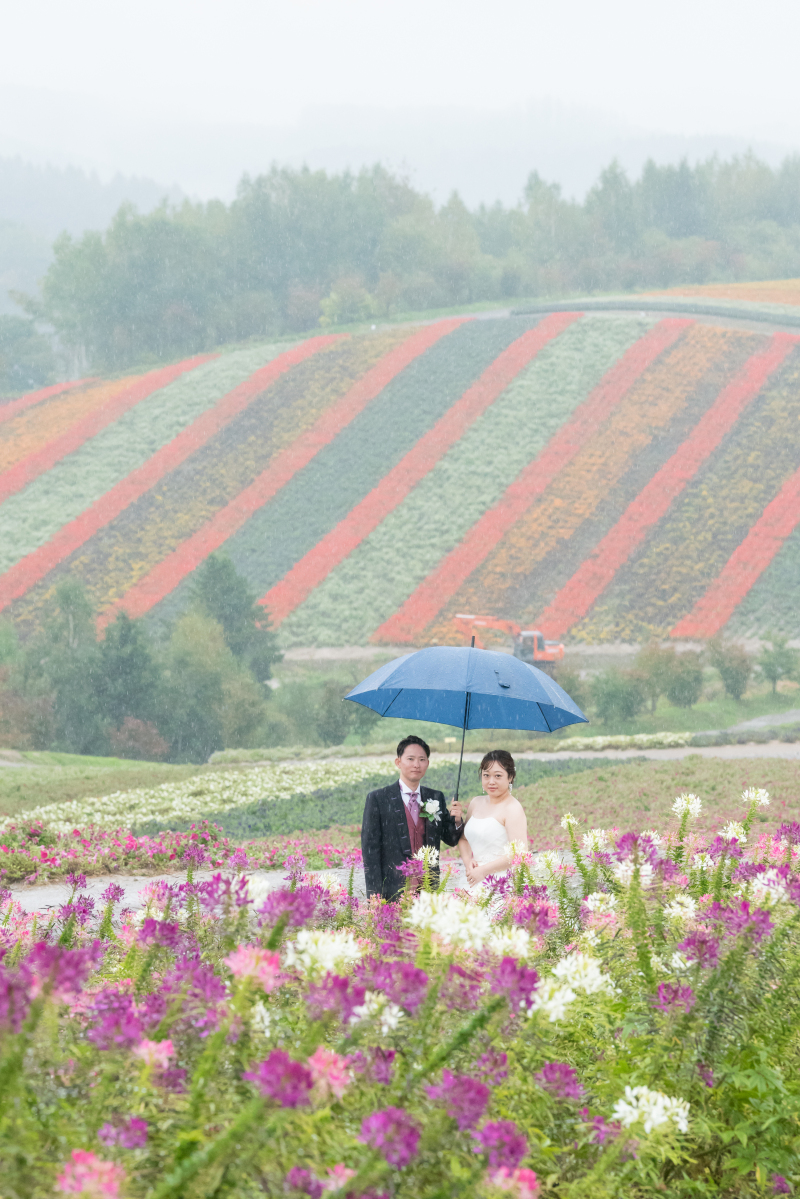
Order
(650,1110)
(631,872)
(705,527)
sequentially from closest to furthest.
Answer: (650,1110) → (631,872) → (705,527)

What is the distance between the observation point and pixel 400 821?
4941 millimetres

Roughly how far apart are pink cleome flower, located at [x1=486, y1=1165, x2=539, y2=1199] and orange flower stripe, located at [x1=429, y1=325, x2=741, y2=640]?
81.8 ft

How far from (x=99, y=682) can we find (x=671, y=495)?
18.4 m

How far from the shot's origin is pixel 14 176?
16000 centimetres

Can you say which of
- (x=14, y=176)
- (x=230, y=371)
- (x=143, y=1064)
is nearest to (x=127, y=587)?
(x=230, y=371)

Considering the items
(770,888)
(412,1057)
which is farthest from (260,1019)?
(770,888)

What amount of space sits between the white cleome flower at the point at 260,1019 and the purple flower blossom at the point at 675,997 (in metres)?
0.89

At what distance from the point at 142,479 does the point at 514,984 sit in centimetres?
3429

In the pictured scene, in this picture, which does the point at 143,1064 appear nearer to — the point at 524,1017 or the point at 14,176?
the point at 524,1017

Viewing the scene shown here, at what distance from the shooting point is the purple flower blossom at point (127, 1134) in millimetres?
1555

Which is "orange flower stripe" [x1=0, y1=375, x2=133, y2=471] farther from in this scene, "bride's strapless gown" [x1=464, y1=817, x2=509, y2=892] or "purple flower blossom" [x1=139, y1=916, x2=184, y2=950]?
"purple flower blossom" [x1=139, y1=916, x2=184, y2=950]

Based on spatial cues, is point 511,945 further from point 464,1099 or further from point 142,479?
point 142,479

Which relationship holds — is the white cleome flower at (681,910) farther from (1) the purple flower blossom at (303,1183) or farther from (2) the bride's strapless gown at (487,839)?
(2) the bride's strapless gown at (487,839)

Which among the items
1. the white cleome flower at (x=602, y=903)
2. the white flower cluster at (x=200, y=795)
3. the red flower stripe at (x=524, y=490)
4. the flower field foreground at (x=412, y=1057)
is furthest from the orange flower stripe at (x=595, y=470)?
the flower field foreground at (x=412, y=1057)
